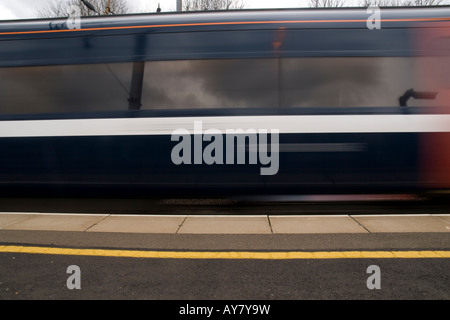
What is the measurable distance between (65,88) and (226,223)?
271cm

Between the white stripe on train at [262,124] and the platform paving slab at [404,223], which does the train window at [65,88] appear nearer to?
the white stripe on train at [262,124]

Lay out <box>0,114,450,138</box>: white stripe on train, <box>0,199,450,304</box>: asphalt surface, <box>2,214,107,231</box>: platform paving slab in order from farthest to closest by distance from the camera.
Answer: <box>2,214,107,231</box>: platform paving slab
<box>0,114,450,138</box>: white stripe on train
<box>0,199,450,304</box>: asphalt surface

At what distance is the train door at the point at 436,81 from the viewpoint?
272 centimetres

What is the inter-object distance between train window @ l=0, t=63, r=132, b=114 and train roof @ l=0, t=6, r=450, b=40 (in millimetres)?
465

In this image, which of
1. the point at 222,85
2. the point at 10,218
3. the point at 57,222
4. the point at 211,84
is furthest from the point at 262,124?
the point at 10,218

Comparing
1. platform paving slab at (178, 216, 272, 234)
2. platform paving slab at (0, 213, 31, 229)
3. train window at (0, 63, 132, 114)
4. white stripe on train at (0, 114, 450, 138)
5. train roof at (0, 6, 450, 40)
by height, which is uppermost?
train roof at (0, 6, 450, 40)

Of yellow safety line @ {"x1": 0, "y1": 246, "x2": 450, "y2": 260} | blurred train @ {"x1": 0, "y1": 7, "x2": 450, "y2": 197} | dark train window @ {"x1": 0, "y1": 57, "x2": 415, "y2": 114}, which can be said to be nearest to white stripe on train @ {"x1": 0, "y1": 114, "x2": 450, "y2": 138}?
blurred train @ {"x1": 0, "y1": 7, "x2": 450, "y2": 197}

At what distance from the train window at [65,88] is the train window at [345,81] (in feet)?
6.75

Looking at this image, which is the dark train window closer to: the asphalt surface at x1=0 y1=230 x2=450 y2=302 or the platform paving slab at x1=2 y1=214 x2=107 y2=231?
the platform paving slab at x1=2 y1=214 x2=107 y2=231

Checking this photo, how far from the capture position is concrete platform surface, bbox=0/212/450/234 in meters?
2.83
